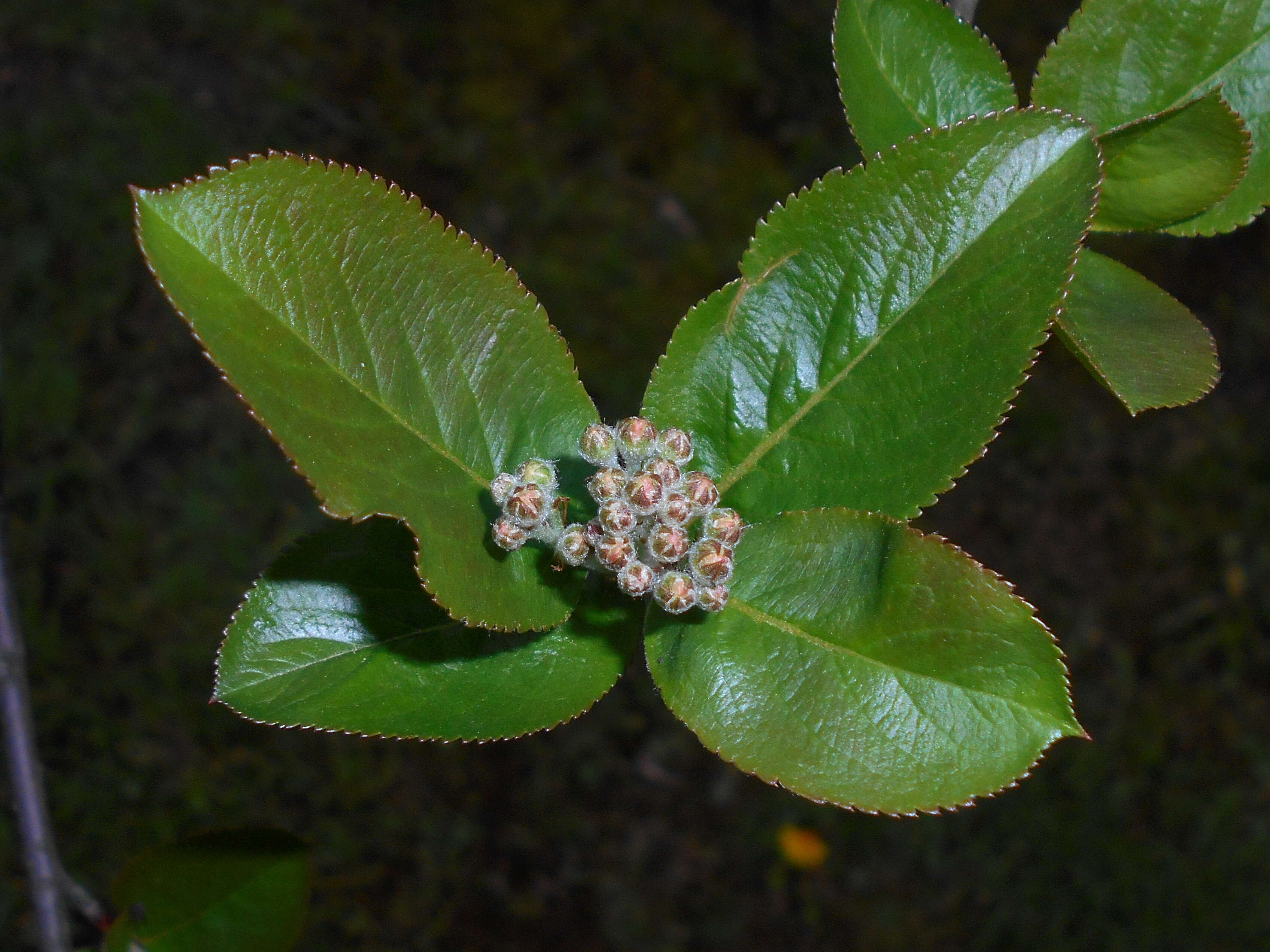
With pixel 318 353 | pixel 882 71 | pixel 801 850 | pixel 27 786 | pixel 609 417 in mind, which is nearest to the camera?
pixel 318 353

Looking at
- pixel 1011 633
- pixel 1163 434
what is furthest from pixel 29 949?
pixel 1163 434

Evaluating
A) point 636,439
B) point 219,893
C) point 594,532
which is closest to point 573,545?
point 594,532

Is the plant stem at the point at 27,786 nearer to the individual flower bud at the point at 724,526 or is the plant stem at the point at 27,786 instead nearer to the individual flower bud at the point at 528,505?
the individual flower bud at the point at 528,505

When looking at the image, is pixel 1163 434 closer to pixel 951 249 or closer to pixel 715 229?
pixel 715 229

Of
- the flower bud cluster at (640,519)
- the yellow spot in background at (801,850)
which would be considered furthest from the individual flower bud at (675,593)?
the yellow spot in background at (801,850)

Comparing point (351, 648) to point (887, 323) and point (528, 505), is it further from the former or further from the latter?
point (887, 323)
